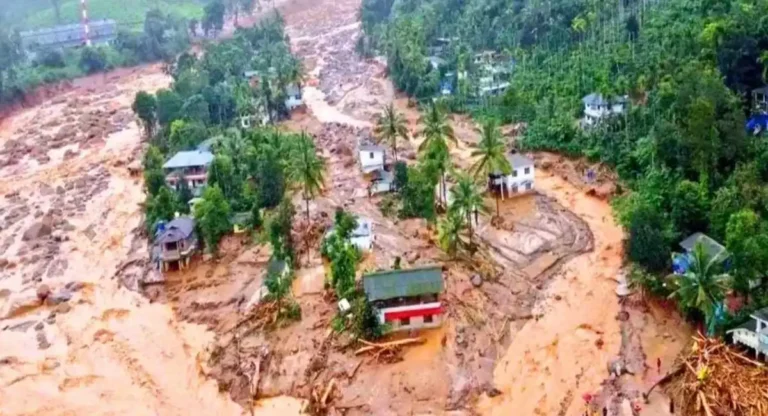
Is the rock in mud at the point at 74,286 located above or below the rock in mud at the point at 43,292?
below

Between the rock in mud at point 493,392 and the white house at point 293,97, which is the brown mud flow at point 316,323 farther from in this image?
the white house at point 293,97

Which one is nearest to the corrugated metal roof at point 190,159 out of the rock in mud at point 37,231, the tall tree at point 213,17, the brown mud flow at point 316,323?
the brown mud flow at point 316,323

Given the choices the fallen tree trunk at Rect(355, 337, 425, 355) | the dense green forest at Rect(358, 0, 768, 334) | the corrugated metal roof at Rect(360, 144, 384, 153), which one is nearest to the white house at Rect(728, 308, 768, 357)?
the dense green forest at Rect(358, 0, 768, 334)

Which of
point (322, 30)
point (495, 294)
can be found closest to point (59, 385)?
point (495, 294)

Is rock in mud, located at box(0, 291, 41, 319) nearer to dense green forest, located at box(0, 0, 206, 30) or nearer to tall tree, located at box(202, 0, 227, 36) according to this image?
tall tree, located at box(202, 0, 227, 36)

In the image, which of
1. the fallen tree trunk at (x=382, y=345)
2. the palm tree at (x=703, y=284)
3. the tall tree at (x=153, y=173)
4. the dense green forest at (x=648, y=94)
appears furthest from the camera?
the tall tree at (x=153, y=173)

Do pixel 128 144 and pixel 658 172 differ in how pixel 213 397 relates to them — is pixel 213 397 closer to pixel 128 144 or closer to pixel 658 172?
pixel 658 172
